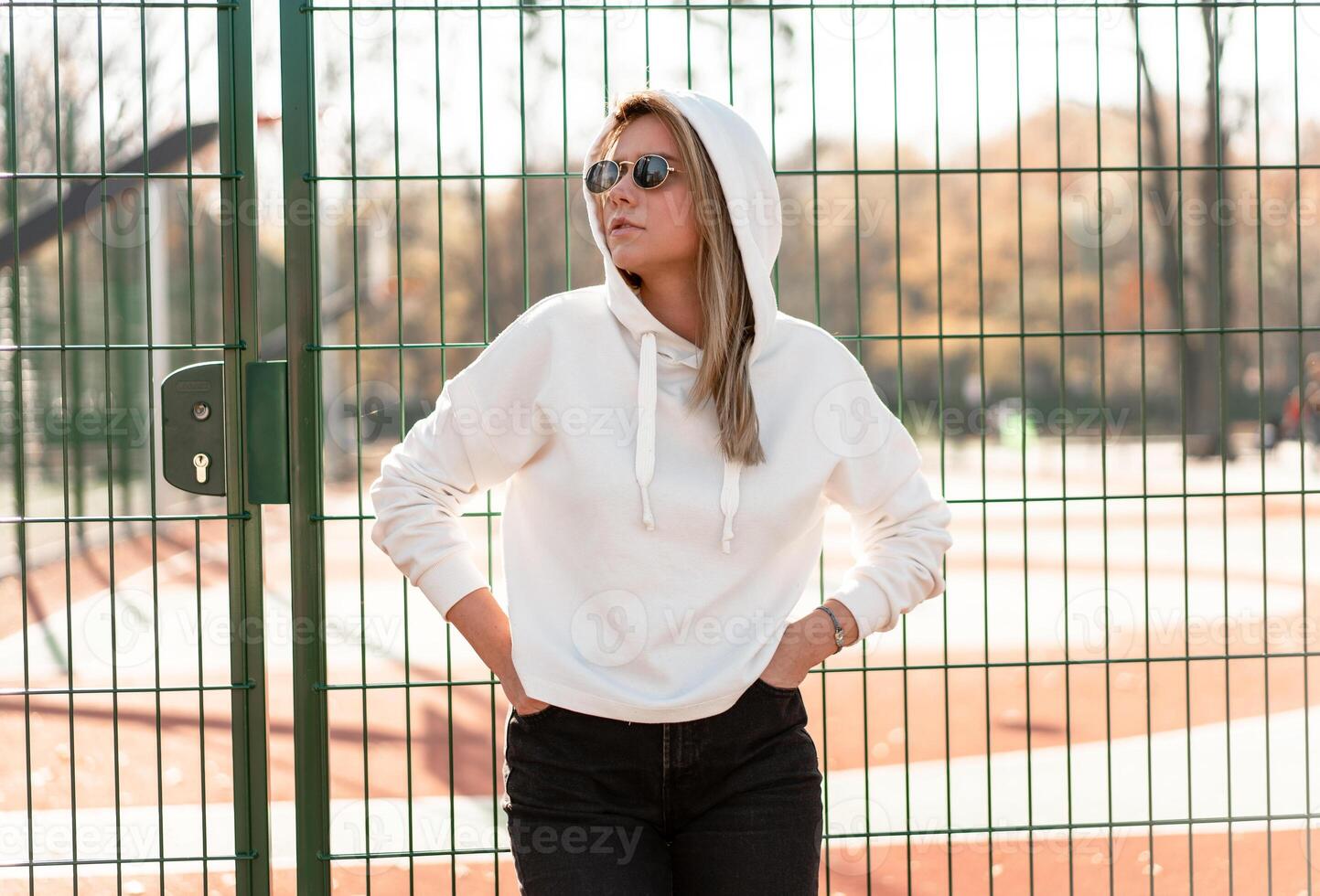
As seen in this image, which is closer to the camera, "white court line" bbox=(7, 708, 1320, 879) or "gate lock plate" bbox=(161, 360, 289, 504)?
"gate lock plate" bbox=(161, 360, 289, 504)

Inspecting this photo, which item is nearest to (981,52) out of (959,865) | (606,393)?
(606,393)

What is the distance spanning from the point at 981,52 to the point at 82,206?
2.15 metres

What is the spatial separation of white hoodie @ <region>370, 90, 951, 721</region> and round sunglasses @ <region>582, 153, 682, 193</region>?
82mm

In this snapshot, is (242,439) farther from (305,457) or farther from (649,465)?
(649,465)

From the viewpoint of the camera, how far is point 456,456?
1.97m

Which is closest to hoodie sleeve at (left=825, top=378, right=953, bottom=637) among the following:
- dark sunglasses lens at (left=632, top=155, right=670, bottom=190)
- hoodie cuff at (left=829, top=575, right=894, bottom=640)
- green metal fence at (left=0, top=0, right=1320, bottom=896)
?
hoodie cuff at (left=829, top=575, right=894, bottom=640)

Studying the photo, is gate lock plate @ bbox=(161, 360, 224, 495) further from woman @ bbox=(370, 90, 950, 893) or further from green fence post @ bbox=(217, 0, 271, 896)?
woman @ bbox=(370, 90, 950, 893)

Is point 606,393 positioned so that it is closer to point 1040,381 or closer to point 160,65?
point 160,65

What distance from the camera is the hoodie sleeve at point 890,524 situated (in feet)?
6.74

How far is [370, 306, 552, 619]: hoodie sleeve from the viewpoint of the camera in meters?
1.94

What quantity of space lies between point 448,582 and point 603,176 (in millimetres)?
711

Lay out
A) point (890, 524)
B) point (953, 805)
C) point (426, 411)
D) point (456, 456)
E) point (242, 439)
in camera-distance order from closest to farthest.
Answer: point (456, 456) < point (890, 524) < point (242, 439) < point (426, 411) < point (953, 805)

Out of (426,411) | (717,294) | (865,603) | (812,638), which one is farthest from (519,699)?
(426,411)

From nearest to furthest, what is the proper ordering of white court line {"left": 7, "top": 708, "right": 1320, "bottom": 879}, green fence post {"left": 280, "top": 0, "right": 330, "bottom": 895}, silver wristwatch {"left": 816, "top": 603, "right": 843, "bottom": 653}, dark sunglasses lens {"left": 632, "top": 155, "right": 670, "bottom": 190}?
dark sunglasses lens {"left": 632, "top": 155, "right": 670, "bottom": 190}
silver wristwatch {"left": 816, "top": 603, "right": 843, "bottom": 653}
green fence post {"left": 280, "top": 0, "right": 330, "bottom": 895}
white court line {"left": 7, "top": 708, "right": 1320, "bottom": 879}
